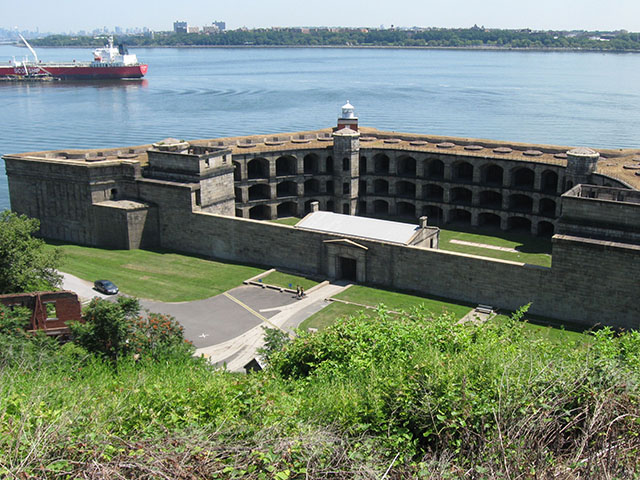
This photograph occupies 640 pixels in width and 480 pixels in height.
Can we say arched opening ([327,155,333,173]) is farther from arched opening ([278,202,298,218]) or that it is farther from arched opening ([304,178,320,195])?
arched opening ([278,202,298,218])

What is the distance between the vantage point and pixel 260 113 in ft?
437

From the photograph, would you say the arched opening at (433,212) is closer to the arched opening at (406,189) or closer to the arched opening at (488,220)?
the arched opening at (406,189)

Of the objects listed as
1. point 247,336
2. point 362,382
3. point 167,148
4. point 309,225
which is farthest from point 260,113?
point 362,382

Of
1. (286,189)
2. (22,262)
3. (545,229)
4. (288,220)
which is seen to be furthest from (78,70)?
(22,262)

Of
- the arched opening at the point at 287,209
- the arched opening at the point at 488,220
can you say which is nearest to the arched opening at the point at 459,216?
the arched opening at the point at 488,220

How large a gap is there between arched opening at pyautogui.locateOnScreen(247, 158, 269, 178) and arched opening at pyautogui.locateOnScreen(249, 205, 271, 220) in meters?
3.34

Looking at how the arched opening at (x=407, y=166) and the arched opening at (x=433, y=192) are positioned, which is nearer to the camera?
the arched opening at (x=433, y=192)

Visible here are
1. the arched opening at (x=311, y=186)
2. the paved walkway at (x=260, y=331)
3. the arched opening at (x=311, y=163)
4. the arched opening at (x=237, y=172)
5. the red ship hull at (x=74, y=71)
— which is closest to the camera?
the paved walkway at (x=260, y=331)

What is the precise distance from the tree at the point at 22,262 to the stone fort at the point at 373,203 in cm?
1430

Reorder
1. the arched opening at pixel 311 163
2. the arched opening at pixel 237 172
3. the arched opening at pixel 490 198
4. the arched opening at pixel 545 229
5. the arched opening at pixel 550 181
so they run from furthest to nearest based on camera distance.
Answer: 1. the arched opening at pixel 311 163
2. the arched opening at pixel 490 198
3. the arched opening at pixel 237 172
4. the arched opening at pixel 550 181
5. the arched opening at pixel 545 229

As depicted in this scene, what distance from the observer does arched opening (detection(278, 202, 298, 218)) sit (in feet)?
233

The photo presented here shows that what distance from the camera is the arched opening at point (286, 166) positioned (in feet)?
231

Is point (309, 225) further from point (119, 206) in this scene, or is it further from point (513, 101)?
point (513, 101)

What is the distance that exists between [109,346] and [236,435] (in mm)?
16048
